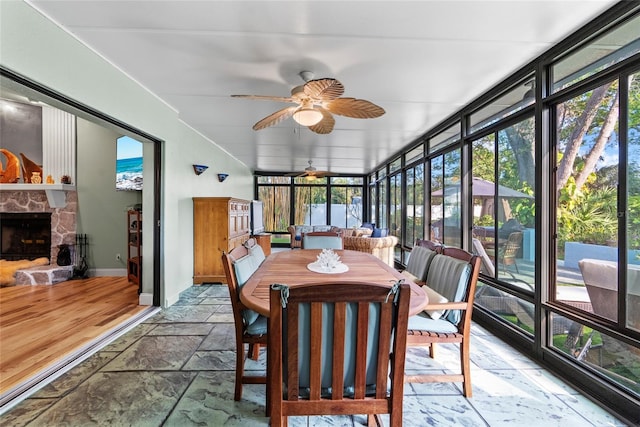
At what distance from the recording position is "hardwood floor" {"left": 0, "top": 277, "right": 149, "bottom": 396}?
221cm

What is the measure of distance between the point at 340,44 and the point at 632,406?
309 centimetres

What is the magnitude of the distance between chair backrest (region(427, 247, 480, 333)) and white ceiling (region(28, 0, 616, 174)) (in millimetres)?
1646

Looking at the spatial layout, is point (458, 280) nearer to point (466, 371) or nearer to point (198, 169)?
point (466, 371)

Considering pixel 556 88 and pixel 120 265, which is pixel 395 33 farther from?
pixel 120 265

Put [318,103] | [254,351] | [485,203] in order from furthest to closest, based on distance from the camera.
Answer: [485,203] → [318,103] → [254,351]

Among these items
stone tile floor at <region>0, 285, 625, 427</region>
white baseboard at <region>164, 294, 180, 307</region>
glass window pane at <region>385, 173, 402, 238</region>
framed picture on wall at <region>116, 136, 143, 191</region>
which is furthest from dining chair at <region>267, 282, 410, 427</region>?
glass window pane at <region>385, 173, 402, 238</region>

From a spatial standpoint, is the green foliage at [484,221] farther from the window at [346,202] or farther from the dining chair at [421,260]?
the window at [346,202]

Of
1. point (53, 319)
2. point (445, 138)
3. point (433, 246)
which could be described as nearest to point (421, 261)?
point (433, 246)

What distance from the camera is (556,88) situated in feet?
7.36

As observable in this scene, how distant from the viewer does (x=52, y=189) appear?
15.4 feet

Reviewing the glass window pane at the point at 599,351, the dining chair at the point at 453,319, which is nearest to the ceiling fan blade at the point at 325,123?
the dining chair at the point at 453,319

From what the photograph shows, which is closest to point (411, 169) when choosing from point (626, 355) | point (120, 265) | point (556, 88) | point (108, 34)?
point (556, 88)

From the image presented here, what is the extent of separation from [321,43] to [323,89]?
1.29 ft

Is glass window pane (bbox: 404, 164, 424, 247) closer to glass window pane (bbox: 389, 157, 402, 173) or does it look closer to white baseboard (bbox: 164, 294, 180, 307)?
glass window pane (bbox: 389, 157, 402, 173)
